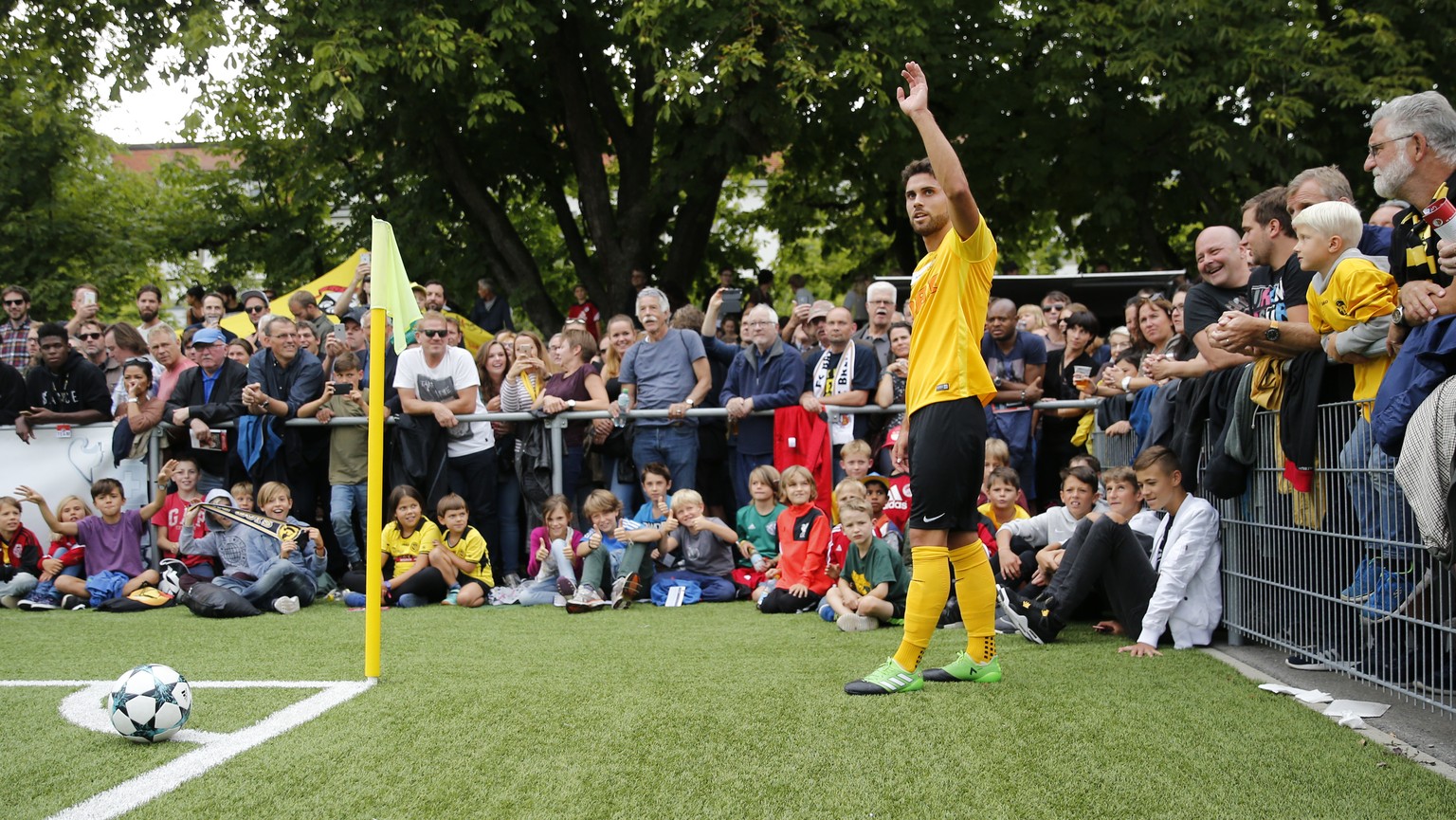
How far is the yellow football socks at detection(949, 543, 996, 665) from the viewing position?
545 cm

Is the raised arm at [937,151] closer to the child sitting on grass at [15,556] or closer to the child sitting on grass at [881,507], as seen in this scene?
the child sitting on grass at [881,507]

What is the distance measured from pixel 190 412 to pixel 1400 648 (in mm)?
8950

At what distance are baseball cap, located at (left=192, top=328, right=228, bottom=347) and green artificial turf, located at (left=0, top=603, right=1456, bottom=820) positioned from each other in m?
4.67

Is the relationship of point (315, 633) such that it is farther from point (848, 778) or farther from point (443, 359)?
point (848, 778)

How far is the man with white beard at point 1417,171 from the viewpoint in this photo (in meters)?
4.47

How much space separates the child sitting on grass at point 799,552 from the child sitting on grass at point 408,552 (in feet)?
8.58

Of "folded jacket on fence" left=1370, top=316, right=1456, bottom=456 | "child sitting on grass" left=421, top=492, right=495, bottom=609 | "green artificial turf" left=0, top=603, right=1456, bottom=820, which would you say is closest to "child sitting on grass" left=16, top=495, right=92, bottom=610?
Answer: "child sitting on grass" left=421, top=492, right=495, bottom=609

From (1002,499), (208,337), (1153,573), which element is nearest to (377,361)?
(1153,573)

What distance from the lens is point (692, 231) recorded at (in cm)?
1766

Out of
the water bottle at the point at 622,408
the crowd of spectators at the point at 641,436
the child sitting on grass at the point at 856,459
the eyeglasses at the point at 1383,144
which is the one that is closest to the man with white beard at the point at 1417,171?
the eyeglasses at the point at 1383,144

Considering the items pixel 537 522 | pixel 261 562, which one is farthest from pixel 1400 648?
pixel 261 562

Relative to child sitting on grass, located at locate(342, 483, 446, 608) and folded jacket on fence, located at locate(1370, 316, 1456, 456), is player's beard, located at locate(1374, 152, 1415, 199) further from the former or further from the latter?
child sitting on grass, located at locate(342, 483, 446, 608)

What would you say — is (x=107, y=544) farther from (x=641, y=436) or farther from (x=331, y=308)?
(x=331, y=308)

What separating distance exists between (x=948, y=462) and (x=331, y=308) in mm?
10731
